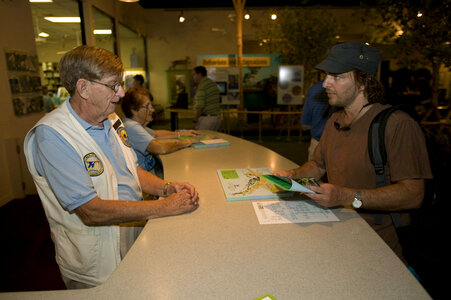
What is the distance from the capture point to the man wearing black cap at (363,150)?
1.39 meters

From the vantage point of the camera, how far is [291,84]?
316 inches

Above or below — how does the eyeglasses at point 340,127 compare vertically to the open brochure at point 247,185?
above

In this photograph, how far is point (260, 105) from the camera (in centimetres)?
1032

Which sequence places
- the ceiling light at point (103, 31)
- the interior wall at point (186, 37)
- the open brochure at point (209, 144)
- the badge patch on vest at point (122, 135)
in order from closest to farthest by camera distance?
1. the badge patch on vest at point (122, 135)
2. the open brochure at point (209, 144)
3. the ceiling light at point (103, 31)
4. the interior wall at point (186, 37)

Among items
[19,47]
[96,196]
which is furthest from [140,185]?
[19,47]

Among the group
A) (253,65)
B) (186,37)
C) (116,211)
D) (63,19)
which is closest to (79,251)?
(116,211)

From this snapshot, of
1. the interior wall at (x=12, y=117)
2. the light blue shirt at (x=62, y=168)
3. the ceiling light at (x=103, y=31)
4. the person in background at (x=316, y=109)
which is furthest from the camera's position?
the ceiling light at (x=103, y=31)

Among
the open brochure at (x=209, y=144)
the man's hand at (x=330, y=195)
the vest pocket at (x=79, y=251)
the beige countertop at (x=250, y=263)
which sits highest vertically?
the man's hand at (x=330, y=195)

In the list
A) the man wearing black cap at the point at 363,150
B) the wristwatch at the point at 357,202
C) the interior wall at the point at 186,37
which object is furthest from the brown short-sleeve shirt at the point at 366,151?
the interior wall at the point at 186,37

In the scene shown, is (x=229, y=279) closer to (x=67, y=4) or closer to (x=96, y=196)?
(x=96, y=196)

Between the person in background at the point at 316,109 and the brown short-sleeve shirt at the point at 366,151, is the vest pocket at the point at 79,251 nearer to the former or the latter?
the brown short-sleeve shirt at the point at 366,151

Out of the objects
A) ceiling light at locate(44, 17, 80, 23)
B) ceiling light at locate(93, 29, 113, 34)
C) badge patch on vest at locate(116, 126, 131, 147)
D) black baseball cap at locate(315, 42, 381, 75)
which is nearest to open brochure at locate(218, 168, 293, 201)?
badge patch on vest at locate(116, 126, 131, 147)

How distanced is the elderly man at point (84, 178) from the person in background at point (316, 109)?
2.41 m

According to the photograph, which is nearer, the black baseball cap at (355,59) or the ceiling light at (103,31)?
the black baseball cap at (355,59)
